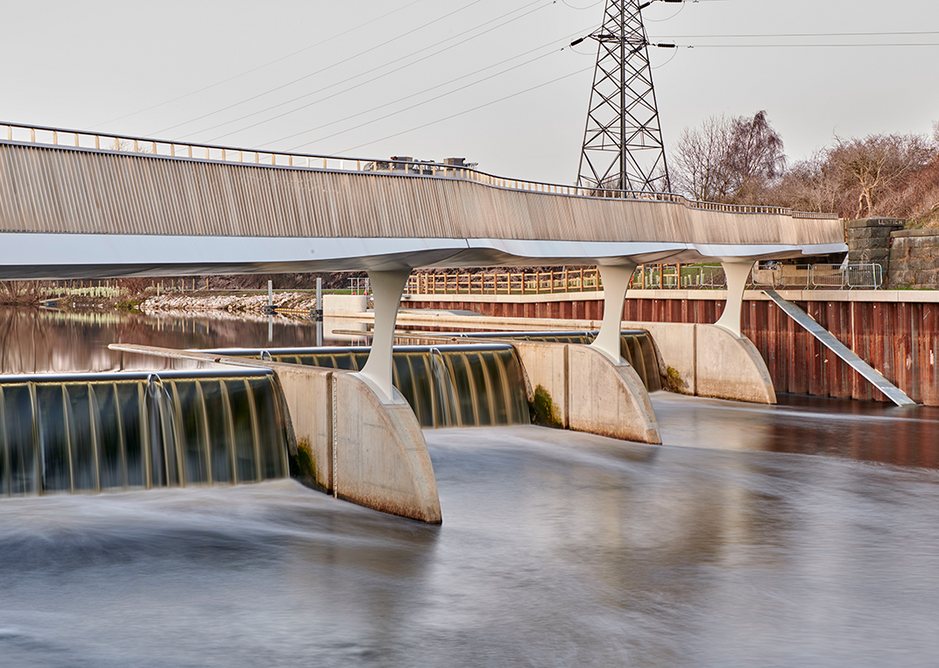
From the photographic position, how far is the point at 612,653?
10.6 meters

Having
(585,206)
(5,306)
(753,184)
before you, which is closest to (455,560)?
(585,206)

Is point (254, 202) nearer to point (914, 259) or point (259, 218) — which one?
point (259, 218)

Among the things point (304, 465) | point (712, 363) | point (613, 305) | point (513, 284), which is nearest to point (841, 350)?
point (712, 363)

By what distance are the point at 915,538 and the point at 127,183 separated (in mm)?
13367

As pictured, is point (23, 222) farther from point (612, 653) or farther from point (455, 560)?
point (612, 653)

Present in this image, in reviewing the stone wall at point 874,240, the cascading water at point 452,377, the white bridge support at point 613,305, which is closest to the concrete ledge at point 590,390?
the cascading water at point 452,377

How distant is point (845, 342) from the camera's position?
31.7 m

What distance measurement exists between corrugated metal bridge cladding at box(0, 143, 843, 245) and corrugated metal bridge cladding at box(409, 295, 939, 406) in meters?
12.0

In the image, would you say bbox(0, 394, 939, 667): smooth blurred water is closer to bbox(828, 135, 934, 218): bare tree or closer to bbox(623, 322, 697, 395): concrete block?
bbox(623, 322, 697, 395): concrete block

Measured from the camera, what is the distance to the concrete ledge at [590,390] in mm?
23375

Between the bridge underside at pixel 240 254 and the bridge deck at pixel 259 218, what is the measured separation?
0.02 m

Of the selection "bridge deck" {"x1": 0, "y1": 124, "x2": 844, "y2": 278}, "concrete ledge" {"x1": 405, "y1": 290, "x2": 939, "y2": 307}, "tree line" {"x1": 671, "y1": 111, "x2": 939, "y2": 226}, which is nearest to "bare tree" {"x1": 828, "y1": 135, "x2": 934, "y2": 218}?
"tree line" {"x1": 671, "y1": 111, "x2": 939, "y2": 226}

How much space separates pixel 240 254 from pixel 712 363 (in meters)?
20.6

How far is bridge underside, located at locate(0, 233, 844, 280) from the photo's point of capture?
12.6m
